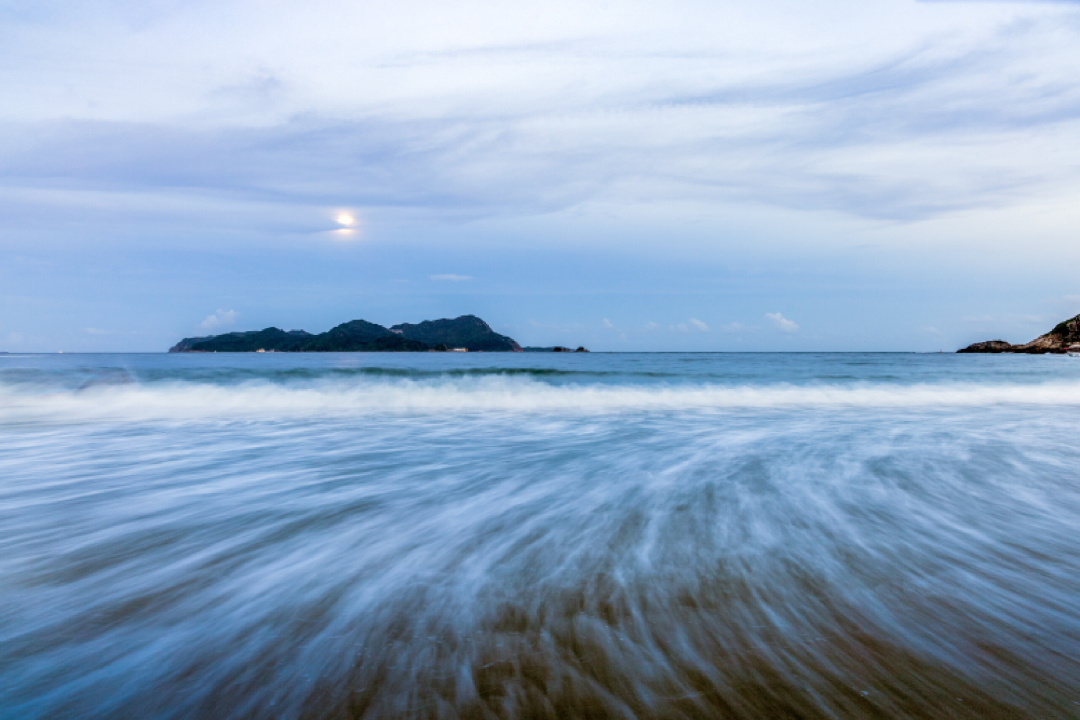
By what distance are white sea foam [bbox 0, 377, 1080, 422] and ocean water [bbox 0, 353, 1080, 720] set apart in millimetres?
6470

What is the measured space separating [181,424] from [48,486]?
5.97 metres

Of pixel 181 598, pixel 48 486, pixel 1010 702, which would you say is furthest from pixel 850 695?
Result: pixel 48 486

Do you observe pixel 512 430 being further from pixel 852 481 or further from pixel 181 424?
pixel 181 424

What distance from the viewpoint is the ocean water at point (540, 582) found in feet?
6.84

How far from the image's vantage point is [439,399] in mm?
17578

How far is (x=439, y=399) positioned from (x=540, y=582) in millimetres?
14738

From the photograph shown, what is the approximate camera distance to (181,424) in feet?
37.4

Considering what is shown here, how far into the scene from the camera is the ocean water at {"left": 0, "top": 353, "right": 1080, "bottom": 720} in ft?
6.84

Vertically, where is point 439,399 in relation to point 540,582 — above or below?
above

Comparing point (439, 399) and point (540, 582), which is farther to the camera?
point (439, 399)

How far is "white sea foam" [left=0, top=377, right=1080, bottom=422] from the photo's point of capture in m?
14.4

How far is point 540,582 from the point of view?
3.19 meters

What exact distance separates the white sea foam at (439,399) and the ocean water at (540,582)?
6.47m

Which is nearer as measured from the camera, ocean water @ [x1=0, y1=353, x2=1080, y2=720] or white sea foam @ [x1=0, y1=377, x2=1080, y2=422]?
ocean water @ [x1=0, y1=353, x2=1080, y2=720]
